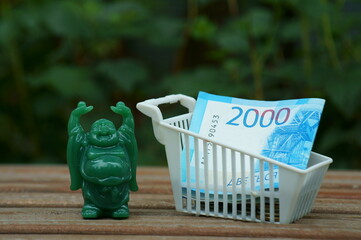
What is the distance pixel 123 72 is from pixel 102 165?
5.54 ft

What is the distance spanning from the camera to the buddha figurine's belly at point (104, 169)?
1093 millimetres

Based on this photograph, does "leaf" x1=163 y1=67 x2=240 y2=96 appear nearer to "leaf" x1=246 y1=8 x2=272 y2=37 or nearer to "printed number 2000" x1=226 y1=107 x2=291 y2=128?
"leaf" x1=246 y1=8 x2=272 y2=37

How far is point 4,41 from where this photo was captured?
2.80 m

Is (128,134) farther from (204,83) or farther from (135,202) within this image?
(204,83)

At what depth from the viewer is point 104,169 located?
1.09 metres

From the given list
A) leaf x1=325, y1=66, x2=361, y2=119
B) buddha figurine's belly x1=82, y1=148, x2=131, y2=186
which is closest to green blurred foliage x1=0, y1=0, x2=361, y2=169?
leaf x1=325, y1=66, x2=361, y2=119

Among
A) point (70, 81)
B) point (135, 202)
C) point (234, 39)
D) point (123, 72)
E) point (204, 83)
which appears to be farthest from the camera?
point (123, 72)

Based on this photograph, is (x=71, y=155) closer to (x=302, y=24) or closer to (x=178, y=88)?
(x=178, y=88)

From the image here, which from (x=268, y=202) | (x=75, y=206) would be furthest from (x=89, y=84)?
(x=268, y=202)

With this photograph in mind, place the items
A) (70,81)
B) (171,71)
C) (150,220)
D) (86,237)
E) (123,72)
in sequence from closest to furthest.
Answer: (86,237) → (150,220) → (70,81) → (123,72) → (171,71)

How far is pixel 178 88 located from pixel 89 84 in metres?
0.46

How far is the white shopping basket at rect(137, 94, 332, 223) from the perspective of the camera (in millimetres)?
1068

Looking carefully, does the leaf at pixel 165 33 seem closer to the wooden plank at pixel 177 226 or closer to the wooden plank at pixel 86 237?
the wooden plank at pixel 177 226

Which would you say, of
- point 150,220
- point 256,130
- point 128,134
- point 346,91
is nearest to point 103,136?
point 128,134
